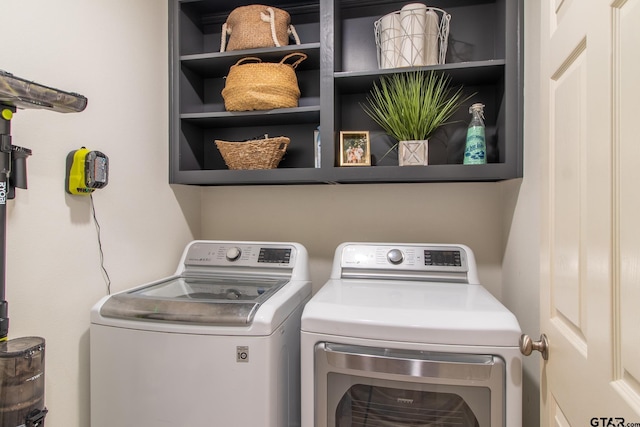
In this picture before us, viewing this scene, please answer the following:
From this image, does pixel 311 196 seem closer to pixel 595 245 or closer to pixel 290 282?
pixel 290 282

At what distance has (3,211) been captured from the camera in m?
0.92

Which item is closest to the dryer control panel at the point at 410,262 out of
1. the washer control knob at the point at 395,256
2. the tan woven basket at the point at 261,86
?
the washer control knob at the point at 395,256

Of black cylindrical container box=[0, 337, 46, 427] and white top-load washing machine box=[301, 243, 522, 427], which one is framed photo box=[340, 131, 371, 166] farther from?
black cylindrical container box=[0, 337, 46, 427]

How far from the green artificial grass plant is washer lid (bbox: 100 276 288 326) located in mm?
910

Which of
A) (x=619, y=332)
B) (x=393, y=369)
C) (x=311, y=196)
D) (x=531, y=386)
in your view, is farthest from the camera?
(x=311, y=196)

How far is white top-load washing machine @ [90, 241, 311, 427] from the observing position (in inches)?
43.7

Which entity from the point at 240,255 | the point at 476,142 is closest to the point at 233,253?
the point at 240,255

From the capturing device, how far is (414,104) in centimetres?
154

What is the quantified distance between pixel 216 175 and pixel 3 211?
0.90 meters

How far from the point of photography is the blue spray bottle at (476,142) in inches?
60.3

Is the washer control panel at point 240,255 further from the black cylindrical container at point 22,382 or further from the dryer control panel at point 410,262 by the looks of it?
the black cylindrical container at point 22,382

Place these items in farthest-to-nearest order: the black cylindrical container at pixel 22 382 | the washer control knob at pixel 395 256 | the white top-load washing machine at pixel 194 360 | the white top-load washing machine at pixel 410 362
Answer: the washer control knob at pixel 395 256, the white top-load washing machine at pixel 194 360, the white top-load washing machine at pixel 410 362, the black cylindrical container at pixel 22 382

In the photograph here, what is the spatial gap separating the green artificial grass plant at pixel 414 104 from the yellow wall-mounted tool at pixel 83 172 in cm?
121

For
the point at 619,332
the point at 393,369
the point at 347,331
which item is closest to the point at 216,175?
the point at 347,331
